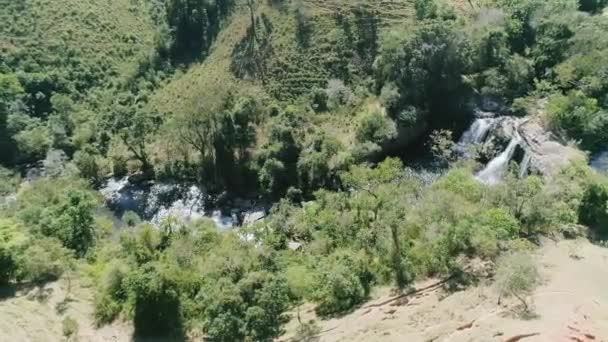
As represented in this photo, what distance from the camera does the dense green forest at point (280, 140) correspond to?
1326 inches

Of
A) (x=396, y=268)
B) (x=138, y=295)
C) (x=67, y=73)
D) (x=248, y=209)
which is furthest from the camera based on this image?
(x=67, y=73)

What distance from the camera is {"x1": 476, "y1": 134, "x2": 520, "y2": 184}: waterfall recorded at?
159 ft

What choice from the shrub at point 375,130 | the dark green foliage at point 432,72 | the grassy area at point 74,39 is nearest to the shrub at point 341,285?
the shrub at point 375,130

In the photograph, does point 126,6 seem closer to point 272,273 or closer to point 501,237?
point 272,273

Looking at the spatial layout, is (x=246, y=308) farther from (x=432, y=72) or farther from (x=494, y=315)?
(x=432, y=72)

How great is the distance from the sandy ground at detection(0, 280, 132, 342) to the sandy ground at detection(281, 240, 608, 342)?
38.8ft

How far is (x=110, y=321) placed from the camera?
109ft

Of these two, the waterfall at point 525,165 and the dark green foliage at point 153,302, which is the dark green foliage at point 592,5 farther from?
the dark green foliage at point 153,302

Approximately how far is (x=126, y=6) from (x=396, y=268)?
53423 millimetres

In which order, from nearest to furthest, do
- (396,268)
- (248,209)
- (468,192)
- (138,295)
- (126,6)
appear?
(138,295)
(396,268)
(468,192)
(248,209)
(126,6)

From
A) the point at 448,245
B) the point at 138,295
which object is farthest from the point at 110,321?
the point at 448,245

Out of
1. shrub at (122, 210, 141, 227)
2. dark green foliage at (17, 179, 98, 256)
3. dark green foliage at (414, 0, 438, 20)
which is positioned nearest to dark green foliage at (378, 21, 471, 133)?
dark green foliage at (414, 0, 438, 20)

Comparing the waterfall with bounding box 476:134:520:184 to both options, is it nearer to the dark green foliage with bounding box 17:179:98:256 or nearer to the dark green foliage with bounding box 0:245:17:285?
the dark green foliage with bounding box 17:179:98:256

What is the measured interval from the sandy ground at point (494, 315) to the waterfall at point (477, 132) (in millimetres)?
20668
